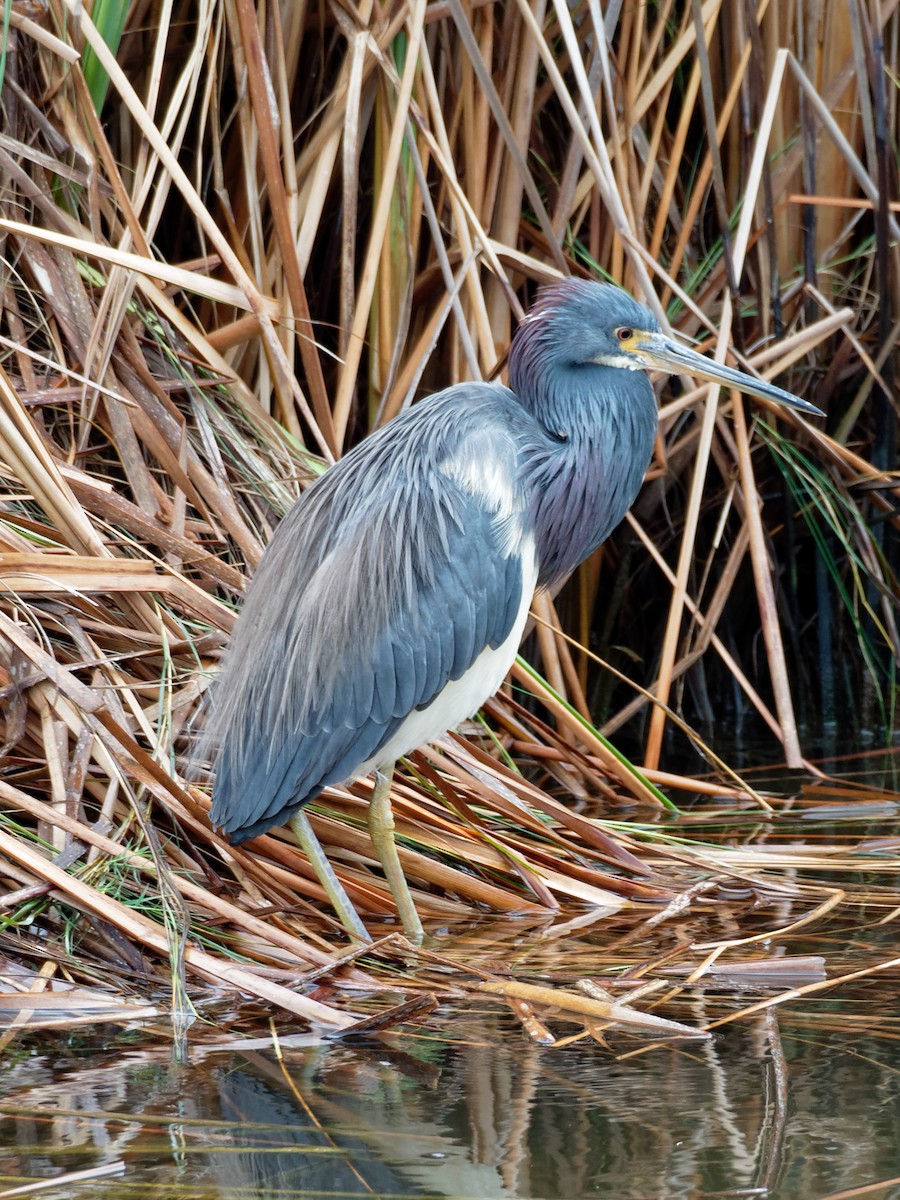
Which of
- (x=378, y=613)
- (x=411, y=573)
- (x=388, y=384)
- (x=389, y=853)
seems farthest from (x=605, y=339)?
(x=389, y=853)

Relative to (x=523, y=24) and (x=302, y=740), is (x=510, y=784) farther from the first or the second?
(x=523, y=24)

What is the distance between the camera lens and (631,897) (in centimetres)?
304

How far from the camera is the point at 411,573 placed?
113 inches

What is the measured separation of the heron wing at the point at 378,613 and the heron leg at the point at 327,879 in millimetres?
92

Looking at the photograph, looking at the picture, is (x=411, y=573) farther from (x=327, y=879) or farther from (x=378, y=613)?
(x=327, y=879)

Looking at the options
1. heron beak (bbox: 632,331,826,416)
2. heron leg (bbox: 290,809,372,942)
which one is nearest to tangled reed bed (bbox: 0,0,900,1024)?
heron leg (bbox: 290,809,372,942)

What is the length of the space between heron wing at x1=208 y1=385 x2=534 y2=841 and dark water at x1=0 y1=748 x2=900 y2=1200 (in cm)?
61

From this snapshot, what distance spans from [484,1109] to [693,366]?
1.66 meters

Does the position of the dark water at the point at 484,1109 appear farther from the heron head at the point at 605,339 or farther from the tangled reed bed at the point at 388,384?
the heron head at the point at 605,339

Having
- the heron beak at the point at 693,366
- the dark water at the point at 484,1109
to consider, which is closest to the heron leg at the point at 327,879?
the dark water at the point at 484,1109

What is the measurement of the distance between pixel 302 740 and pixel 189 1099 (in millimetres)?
879

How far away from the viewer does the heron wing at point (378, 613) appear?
9.20 ft

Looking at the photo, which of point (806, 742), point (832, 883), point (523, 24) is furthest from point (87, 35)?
point (806, 742)

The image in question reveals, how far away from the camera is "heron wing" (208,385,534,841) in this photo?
280 cm
